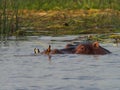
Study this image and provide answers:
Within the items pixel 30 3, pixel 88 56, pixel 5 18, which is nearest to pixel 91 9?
pixel 30 3

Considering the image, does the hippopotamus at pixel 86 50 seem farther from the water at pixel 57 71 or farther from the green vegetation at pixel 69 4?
the green vegetation at pixel 69 4

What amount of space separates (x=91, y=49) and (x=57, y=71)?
2.94 metres

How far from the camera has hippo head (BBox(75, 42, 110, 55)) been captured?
42.8 feet

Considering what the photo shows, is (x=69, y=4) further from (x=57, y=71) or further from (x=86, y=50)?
(x=57, y=71)

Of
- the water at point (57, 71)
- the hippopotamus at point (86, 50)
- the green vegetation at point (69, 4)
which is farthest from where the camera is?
the green vegetation at point (69, 4)

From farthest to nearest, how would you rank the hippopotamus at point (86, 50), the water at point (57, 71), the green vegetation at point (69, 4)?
1. the green vegetation at point (69, 4)
2. the hippopotamus at point (86, 50)
3. the water at point (57, 71)

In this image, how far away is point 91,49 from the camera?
43.4ft

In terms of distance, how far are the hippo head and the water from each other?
0.27m

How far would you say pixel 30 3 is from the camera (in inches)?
A: 967

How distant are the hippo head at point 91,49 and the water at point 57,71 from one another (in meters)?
0.27

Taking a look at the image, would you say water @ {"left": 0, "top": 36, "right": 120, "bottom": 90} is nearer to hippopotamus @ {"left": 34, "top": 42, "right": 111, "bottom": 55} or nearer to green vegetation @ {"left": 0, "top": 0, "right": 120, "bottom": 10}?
hippopotamus @ {"left": 34, "top": 42, "right": 111, "bottom": 55}

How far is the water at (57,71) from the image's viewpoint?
29.6ft

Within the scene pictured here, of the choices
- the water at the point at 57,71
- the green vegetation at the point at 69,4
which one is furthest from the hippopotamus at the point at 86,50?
the green vegetation at the point at 69,4

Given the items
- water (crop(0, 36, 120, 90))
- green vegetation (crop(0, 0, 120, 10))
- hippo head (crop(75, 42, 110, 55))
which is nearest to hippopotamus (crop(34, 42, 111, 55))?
hippo head (crop(75, 42, 110, 55))
